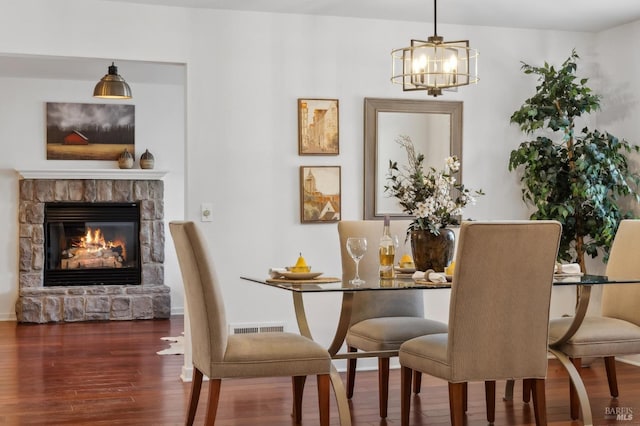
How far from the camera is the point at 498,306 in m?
3.66

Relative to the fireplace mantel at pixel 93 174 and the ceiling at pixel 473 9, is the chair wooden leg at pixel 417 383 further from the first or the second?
the fireplace mantel at pixel 93 174

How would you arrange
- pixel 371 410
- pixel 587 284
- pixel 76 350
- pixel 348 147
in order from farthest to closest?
pixel 76 350 < pixel 348 147 < pixel 371 410 < pixel 587 284

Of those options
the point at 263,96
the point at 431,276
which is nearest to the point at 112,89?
the point at 263,96

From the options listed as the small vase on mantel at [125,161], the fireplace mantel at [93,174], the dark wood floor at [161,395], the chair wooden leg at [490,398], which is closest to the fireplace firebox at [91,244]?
the fireplace mantel at [93,174]

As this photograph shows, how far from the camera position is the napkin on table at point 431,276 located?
157 inches

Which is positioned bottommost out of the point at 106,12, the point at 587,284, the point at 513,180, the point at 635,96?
the point at 587,284

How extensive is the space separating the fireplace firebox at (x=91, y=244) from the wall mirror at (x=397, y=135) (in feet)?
12.8

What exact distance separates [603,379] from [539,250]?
227 centimetres

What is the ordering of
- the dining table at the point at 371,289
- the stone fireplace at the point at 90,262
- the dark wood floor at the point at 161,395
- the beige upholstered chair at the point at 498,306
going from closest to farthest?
the beige upholstered chair at the point at 498,306 → the dining table at the point at 371,289 → the dark wood floor at the point at 161,395 → the stone fireplace at the point at 90,262

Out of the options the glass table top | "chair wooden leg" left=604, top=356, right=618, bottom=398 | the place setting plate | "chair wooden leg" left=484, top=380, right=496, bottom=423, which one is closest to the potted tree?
"chair wooden leg" left=604, top=356, right=618, bottom=398

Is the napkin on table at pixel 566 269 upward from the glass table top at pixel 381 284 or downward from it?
upward

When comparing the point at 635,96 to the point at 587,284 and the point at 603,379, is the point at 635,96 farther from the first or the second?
the point at 587,284

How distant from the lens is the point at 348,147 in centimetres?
597

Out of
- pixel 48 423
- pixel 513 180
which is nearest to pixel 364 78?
pixel 513 180
